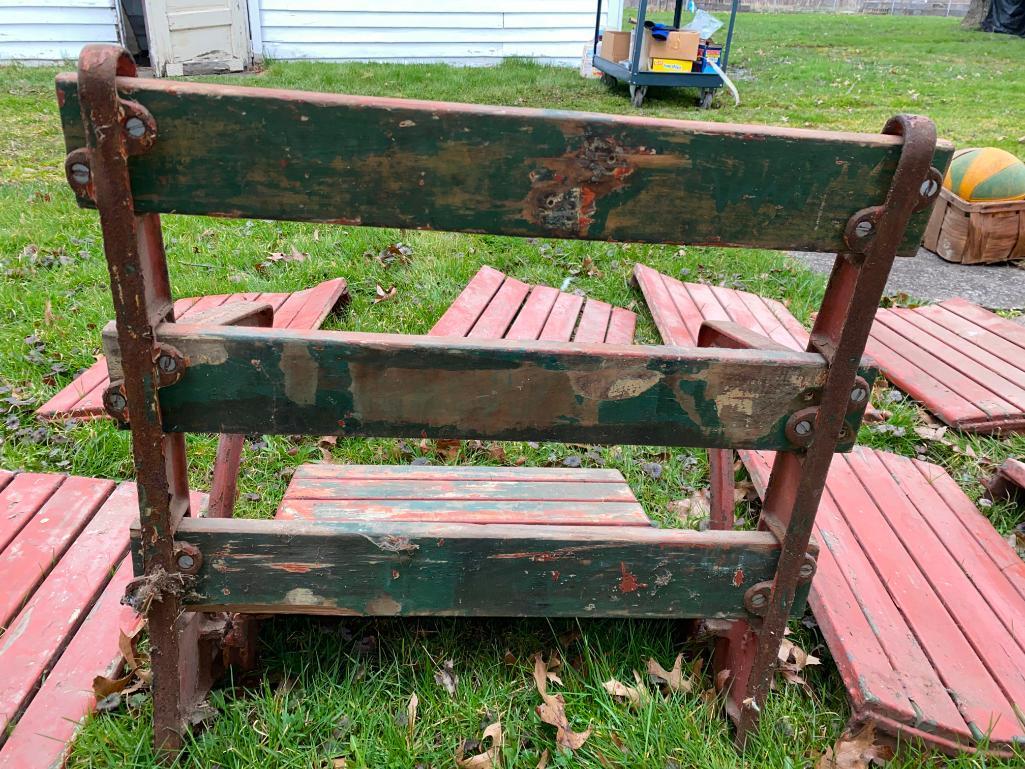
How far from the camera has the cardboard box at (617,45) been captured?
11352mm

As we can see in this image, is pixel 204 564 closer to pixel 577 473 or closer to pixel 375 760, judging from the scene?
pixel 375 760

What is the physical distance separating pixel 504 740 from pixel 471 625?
43 centimetres

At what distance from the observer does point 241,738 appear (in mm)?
1977

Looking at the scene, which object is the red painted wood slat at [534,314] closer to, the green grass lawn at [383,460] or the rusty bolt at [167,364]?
the green grass lawn at [383,460]

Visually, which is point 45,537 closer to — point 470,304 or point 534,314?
point 470,304

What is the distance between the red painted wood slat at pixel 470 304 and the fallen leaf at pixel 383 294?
1.46ft

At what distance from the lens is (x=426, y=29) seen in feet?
40.8

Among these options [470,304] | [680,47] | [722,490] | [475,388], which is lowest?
[470,304]

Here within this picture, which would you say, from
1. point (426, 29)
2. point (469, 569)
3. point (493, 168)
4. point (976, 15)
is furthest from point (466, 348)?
point (976, 15)

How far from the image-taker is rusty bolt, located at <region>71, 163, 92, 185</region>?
134 centimetres

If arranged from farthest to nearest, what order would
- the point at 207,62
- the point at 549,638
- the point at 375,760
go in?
the point at 207,62, the point at 549,638, the point at 375,760

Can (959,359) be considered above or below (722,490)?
below

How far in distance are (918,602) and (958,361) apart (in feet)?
7.22

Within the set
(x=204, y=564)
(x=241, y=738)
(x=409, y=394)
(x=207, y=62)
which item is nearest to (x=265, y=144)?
(x=409, y=394)
